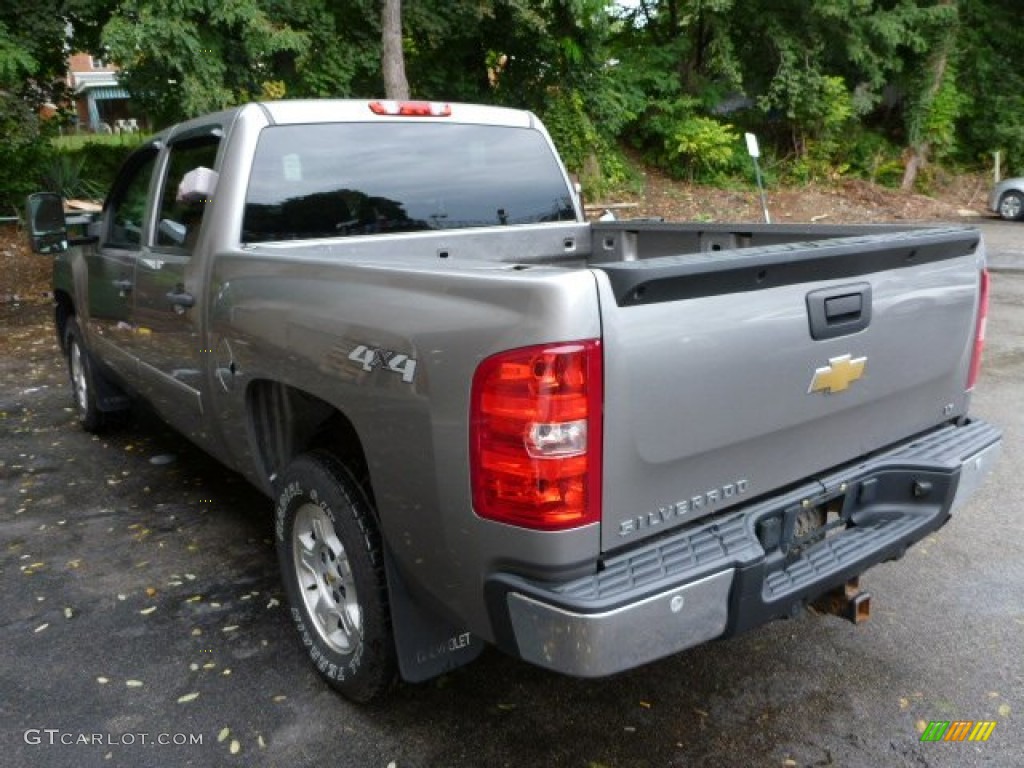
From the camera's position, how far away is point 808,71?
18.8 meters

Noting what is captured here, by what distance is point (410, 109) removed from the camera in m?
3.78

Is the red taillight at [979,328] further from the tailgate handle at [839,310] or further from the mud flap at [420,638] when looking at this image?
the mud flap at [420,638]

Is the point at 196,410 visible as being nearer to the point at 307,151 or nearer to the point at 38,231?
the point at 307,151

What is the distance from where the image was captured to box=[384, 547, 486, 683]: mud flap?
2.46 metres

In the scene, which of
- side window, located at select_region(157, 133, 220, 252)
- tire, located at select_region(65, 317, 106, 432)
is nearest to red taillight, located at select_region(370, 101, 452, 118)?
side window, located at select_region(157, 133, 220, 252)

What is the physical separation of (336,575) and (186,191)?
Answer: 1.66 metres

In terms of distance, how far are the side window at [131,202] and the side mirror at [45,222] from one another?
0.26 m

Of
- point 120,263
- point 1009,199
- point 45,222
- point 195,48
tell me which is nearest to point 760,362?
point 120,263

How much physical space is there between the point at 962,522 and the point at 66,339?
19.1 feet

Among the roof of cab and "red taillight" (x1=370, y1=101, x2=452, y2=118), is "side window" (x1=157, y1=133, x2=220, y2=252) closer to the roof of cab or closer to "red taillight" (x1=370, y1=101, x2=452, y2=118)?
the roof of cab

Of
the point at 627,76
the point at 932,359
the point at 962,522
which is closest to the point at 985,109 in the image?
the point at 627,76

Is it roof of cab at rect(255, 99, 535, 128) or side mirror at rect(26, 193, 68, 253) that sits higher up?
roof of cab at rect(255, 99, 535, 128)

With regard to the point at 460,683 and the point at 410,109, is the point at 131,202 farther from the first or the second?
the point at 460,683

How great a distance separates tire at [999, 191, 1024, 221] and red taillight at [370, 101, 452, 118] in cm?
1800
